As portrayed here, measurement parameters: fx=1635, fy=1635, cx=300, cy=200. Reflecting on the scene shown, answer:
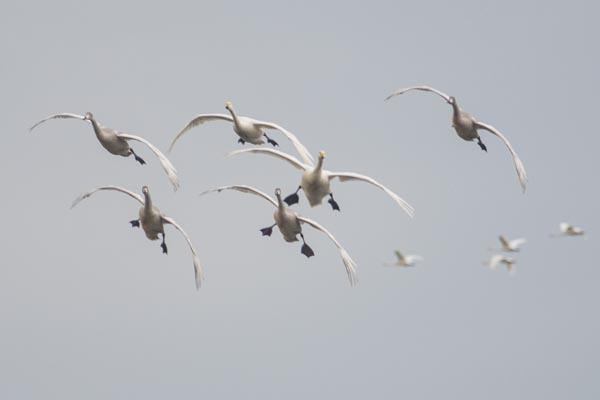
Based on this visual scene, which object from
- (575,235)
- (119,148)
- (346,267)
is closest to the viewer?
(346,267)

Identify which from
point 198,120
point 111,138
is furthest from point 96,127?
point 198,120

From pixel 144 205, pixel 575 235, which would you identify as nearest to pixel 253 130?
pixel 144 205

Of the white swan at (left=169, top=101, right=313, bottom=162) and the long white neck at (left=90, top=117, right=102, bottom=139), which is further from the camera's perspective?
the white swan at (left=169, top=101, right=313, bottom=162)

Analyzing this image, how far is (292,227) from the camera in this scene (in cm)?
5184

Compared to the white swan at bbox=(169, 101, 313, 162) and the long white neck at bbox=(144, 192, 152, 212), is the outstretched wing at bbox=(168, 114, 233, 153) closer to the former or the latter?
the white swan at bbox=(169, 101, 313, 162)

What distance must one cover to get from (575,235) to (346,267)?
2376 centimetres

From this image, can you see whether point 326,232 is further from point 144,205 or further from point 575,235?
point 575,235

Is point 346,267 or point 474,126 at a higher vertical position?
point 474,126

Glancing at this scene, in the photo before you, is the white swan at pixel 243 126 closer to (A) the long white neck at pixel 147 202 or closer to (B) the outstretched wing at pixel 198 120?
(B) the outstretched wing at pixel 198 120

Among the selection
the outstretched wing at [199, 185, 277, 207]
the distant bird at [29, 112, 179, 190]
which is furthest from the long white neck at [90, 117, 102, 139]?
the outstretched wing at [199, 185, 277, 207]

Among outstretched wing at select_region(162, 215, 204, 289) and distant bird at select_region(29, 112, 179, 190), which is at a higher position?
distant bird at select_region(29, 112, 179, 190)

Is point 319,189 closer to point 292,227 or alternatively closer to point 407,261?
point 292,227

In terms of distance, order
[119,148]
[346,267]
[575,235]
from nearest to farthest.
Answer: [346,267] < [119,148] < [575,235]

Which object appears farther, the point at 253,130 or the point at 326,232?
the point at 253,130
